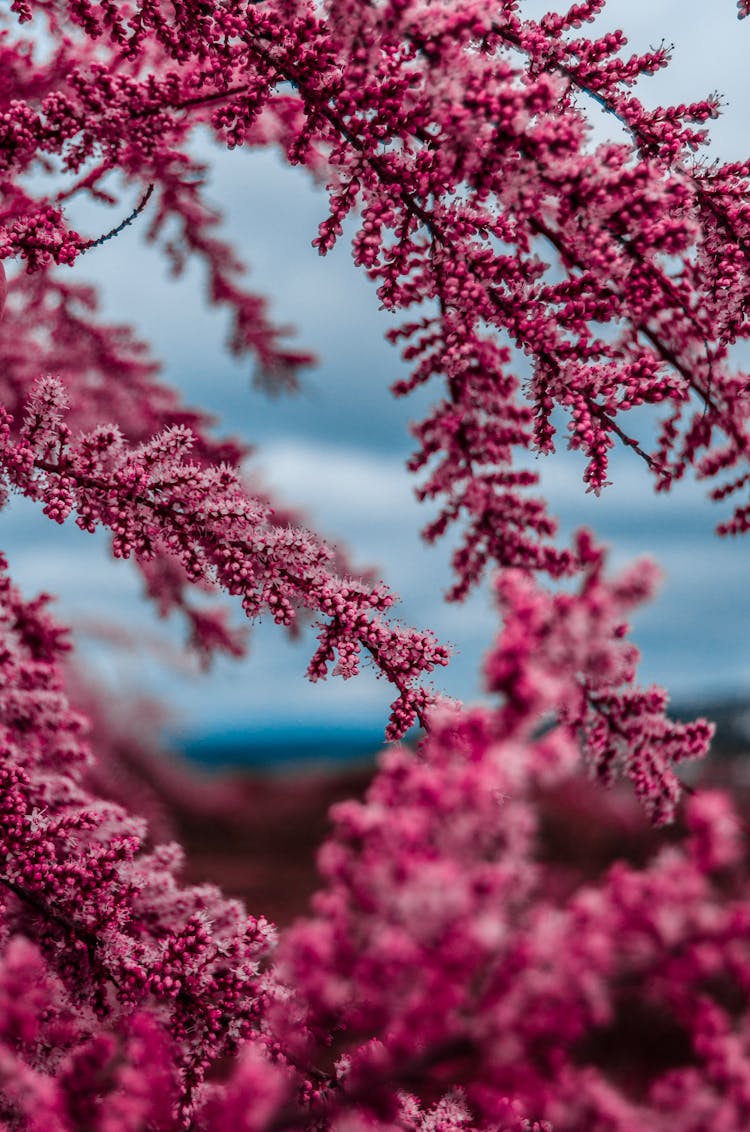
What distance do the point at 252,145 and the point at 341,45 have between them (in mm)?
2416

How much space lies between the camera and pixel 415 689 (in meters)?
3.01

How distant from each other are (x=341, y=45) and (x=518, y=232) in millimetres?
851

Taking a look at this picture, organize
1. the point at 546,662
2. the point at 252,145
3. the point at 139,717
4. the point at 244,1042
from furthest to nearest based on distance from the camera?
the point at 139,717 → the point at 252,145 → the point at 244,1042 → the point at 546,662

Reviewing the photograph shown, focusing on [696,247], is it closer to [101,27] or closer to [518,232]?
[518,232]

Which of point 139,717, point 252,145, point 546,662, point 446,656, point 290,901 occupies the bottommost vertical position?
point 546,662

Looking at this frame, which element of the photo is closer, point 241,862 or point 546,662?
point 546,662

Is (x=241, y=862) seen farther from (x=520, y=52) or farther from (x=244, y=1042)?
(x=520, y=52)

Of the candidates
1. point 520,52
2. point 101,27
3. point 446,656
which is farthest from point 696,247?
point 101,27

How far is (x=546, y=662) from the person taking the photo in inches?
63.6

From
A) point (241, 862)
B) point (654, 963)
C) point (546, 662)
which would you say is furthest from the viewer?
point (241, 862)

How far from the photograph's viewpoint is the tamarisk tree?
1370 mm

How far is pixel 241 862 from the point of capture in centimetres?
1171

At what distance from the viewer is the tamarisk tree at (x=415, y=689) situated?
137cm

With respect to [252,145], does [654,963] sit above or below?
below
